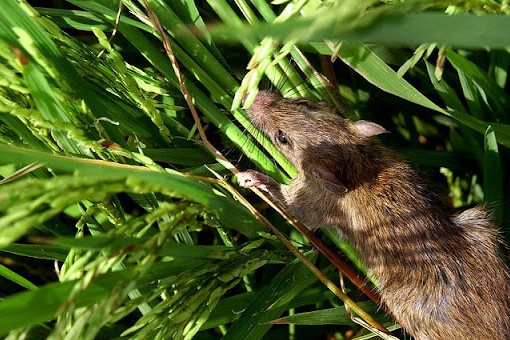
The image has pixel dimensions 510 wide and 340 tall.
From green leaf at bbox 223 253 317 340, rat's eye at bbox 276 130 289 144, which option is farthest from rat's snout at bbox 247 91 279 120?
green leaf at bbox 223 253 317 340

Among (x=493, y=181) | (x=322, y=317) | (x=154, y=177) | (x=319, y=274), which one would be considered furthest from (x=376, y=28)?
(x=493, y=181)

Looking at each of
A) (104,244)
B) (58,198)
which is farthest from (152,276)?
(58,198)

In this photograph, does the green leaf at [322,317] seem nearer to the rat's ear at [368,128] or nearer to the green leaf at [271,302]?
the green leaf at [271,302]

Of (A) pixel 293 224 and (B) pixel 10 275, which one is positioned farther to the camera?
(A) pixel 293 224

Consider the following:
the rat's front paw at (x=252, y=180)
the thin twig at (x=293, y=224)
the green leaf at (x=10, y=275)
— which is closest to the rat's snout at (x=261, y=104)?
the rat's front paw at (x=252, y=180)

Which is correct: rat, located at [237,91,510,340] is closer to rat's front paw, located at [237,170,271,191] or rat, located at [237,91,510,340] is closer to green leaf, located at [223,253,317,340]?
rat's front paw, located at [237,170,271,191]

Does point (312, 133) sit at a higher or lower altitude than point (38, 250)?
lower

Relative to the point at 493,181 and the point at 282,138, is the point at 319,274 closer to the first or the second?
the point at 282,138

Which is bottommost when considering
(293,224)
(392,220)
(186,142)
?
(392,220)
